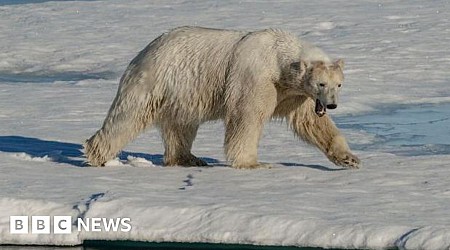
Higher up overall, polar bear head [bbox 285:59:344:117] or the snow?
polar bear head [bbox 285:59:344:117]

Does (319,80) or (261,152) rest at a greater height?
(319,80)

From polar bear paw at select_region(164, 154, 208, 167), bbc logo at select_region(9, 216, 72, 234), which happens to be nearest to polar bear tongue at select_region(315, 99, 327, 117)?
polar bear paw at select_region(164, 154, 208, 167)

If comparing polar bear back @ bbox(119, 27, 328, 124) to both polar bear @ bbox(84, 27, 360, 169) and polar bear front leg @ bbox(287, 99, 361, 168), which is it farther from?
polar bear front leg @ bbox(287, 99, 361, 168)

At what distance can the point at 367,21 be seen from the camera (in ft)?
58.7

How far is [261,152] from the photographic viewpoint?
9523mm

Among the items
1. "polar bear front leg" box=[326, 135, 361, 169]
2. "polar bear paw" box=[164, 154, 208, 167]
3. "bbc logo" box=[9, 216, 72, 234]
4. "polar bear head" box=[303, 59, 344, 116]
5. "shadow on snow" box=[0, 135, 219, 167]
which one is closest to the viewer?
"bbc logo" box=[9, 216, 72, 234]

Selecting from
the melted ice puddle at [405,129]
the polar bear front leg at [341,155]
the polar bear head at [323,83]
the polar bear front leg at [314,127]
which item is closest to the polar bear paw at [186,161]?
the polar bear front leg at [314,127]

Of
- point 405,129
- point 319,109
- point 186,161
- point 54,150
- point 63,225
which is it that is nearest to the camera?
point 63,225

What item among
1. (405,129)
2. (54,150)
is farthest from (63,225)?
(405,129)

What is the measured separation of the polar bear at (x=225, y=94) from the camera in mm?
8148

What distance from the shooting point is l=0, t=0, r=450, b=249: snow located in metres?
6.45

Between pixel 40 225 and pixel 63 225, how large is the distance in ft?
0.45

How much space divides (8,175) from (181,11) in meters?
12.4

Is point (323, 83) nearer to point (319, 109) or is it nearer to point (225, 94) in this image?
point (319, 109)
